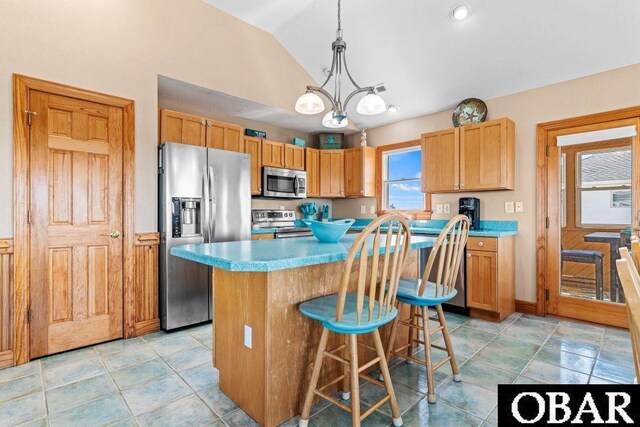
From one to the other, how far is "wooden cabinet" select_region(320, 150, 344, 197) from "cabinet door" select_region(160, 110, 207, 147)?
1.99 meters

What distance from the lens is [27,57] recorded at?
8.03ft

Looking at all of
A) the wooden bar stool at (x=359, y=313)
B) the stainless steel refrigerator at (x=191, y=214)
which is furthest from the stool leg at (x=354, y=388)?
the stainless steel refrigerator at (x=191, y=214)

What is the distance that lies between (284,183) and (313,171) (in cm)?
64

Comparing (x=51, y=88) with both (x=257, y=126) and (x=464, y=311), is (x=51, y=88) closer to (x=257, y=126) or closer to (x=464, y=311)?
(x=257, y=126)

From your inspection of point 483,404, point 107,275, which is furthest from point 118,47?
point 483,404

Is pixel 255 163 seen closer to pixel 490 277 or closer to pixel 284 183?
pixel 284 183

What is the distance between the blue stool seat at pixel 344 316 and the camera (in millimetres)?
1451

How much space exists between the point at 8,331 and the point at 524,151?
487cm

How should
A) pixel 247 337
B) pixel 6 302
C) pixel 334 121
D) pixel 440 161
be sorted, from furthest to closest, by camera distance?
pixel 440 161 < pixel 334 121 < pixel 6 302 < pixel 247 337

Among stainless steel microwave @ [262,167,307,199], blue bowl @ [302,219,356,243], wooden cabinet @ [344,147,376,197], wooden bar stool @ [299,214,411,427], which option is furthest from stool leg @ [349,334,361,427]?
wooden cabinet @ [344,147,376,197]

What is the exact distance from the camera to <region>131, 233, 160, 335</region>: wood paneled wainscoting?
9.77 ft

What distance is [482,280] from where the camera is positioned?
11.1 ft

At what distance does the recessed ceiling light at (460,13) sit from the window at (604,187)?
178 centimetres

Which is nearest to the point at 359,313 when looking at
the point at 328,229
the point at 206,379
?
the point at 328,229
